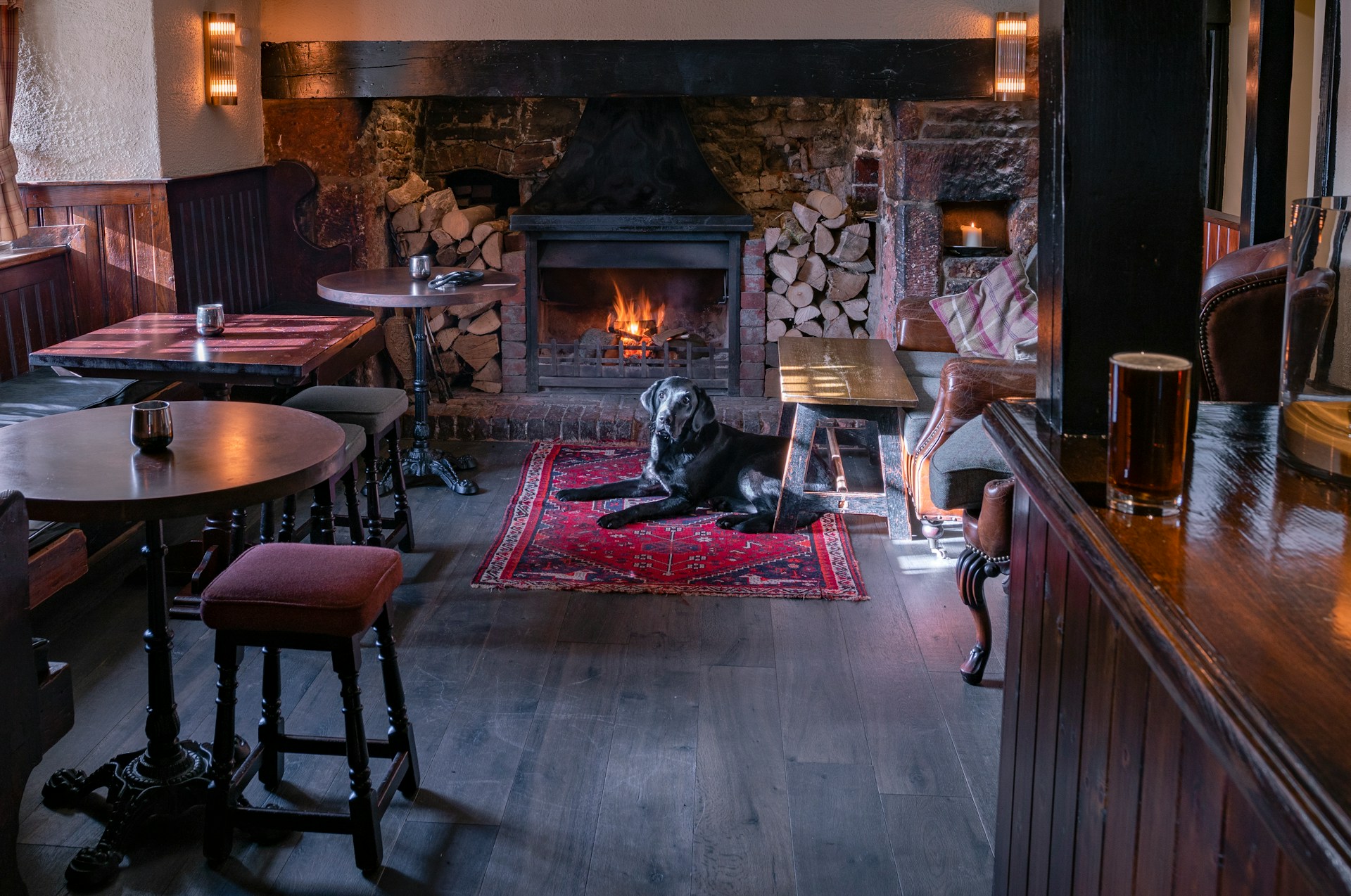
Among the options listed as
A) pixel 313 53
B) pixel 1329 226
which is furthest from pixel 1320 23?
pixel 1329 226

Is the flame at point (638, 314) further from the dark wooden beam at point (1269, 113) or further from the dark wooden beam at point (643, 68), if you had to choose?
the dark wooden beam at point (1269, 113)

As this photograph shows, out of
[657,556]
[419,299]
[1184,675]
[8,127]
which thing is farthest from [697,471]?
[1184,675]

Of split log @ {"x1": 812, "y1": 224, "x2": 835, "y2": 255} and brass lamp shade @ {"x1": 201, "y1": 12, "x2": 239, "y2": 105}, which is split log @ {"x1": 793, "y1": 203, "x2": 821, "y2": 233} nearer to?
split log @ {"x1": 812, "y1": 224, "x2": 835, "y2": 255}

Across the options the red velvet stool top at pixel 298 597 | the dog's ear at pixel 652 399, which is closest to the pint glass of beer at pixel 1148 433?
the red velvet stool top at pixel 298 597

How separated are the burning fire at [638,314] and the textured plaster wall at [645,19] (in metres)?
1.25

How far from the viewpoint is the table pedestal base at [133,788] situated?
2.29 meters

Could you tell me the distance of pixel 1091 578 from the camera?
3.89ft

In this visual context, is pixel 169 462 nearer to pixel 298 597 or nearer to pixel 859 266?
pixel 298 597

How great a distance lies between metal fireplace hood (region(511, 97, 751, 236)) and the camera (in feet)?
17.4

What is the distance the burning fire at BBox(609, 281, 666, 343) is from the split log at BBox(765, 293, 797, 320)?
0.51m

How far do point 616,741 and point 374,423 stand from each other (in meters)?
1.43

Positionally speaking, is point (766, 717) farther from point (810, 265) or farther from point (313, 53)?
point (313, 53)

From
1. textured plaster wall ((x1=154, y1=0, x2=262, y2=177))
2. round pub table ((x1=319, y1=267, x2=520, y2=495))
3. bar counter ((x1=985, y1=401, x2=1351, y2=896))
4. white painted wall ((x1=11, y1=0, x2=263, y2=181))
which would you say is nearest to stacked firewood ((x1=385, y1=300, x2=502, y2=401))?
round pub table ((x1=319, y1=267, x2=520, y2=495))

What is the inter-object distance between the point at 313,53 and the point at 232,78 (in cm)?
41
